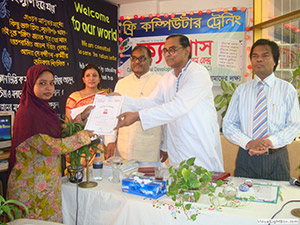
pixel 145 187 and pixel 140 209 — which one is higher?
pixel 145 187

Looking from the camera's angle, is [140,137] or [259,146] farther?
[140,137]

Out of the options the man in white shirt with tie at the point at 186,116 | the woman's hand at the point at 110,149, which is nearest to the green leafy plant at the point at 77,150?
the man in white shirt with tie at the point at 186,116

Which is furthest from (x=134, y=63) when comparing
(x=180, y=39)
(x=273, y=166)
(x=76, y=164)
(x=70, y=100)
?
(x=273, y=166)

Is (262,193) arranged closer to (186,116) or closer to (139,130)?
(186,116)

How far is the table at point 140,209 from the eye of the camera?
4.94 ft

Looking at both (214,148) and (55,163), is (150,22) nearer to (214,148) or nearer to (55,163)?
(214,148)

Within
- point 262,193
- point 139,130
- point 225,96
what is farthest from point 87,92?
point 262,193

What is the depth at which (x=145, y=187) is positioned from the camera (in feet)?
5.78

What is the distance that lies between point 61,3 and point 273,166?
3.87 metres

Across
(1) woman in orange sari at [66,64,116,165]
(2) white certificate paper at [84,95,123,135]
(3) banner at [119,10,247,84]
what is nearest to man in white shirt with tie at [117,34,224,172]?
(2) white certificate paper at [84,95,123,135]

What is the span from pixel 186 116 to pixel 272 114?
67cm

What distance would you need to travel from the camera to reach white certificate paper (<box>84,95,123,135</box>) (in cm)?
209

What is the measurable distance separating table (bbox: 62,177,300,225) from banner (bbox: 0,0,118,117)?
2200 mm

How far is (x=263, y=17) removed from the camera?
483cm
